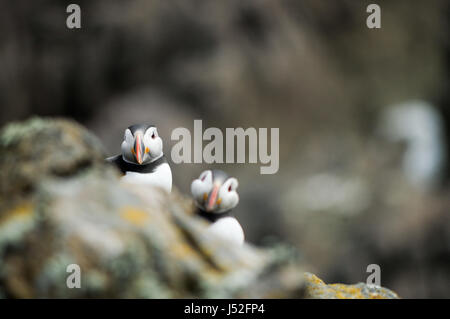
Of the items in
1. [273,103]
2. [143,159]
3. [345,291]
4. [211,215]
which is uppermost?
[273,103]

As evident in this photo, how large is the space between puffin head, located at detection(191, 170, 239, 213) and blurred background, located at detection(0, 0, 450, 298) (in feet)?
7.56

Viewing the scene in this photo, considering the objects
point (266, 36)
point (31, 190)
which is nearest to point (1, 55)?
point (266, 36)

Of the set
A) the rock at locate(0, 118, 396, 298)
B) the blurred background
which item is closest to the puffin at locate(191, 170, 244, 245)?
the rock at locate(0, 118, 396, 298)

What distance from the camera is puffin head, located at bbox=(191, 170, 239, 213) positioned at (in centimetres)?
135

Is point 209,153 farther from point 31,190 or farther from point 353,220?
point 31,190

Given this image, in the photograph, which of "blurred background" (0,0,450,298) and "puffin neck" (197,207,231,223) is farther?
"blurred background" (0,0,450,298)

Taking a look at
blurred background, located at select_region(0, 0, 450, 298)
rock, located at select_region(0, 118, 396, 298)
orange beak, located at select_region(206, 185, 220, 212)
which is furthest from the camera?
blurred background, located at select_region(0, 0, 450, 298)

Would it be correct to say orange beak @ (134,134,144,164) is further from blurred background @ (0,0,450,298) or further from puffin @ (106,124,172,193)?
blurred background @ (0,0,450,298)

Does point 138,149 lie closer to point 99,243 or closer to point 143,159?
point 143,159

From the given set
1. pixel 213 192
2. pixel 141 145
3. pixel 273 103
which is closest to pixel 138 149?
pixel 141 145

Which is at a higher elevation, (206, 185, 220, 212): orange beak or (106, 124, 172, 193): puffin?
(106, 124, 172, 193): puffin

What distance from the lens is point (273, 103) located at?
4.55 metres

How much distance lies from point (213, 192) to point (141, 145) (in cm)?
20

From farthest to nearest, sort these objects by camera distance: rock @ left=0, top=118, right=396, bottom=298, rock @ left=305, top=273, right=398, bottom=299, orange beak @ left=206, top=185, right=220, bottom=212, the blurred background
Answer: the blurred background
orange beak @ left=206, top=185, right=220, bottom=212
rock @ left=305, top=273, right=398, bottom=299
rock @ left=0, top=118, right=396, bottom=298
